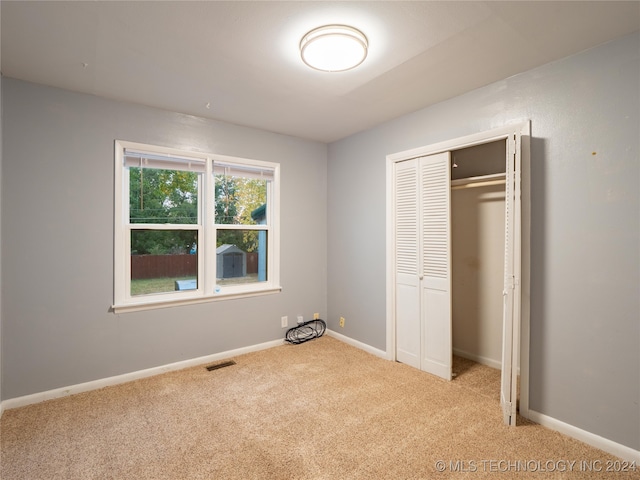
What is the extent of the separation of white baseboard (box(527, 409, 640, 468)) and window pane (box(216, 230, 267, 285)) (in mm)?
2890

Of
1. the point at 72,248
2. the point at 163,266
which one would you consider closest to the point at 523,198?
the point at 163,266

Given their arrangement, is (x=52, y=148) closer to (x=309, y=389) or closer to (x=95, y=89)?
(x=95, y=89)

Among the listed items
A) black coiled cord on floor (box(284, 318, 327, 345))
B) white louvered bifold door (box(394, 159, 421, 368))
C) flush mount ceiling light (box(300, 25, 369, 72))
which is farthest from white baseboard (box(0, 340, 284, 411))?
flush mount ceiling light (box(300, 25, 369, 72))

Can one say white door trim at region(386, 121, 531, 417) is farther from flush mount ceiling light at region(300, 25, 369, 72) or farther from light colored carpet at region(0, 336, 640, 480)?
flush mount ceiling light at region(300, 25, 369, 72)

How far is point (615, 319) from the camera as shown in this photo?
79.2 inches

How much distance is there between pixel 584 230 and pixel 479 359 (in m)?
1.85

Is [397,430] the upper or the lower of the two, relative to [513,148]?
lower

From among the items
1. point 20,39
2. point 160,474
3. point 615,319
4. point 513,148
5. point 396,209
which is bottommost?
point 160,474

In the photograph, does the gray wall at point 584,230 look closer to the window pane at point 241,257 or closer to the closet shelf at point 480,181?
the closet shelf at point 480,181

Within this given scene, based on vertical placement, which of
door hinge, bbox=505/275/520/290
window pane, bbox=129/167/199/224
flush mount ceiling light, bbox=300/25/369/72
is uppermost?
flush mount ceiling light, bbox=300/25/369/72

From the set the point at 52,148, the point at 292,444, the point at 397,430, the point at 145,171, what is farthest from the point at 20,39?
the point at 397,430

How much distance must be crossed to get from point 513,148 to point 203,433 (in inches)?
114

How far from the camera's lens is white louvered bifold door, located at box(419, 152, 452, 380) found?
2.98 metres

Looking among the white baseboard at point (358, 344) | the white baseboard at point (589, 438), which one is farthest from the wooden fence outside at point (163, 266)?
the white baseboard at point (589, 438)
